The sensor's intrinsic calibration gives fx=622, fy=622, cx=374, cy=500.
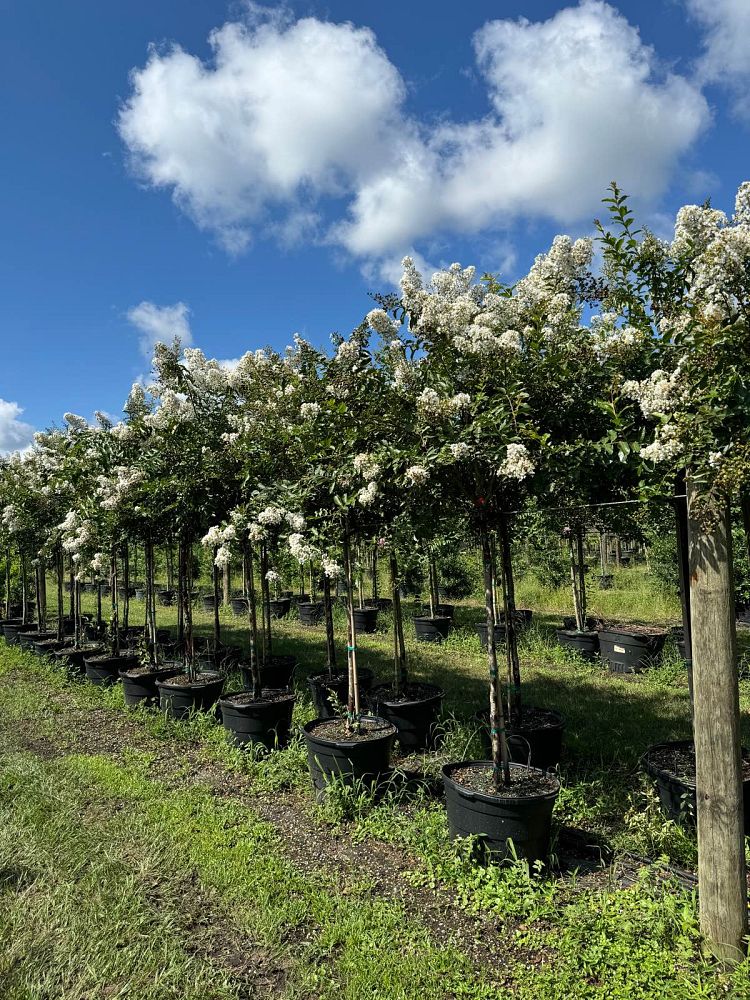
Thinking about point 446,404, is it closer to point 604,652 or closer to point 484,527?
point 484,527

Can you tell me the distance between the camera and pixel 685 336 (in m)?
3.06

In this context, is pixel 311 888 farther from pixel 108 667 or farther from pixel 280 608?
pixel 280 608

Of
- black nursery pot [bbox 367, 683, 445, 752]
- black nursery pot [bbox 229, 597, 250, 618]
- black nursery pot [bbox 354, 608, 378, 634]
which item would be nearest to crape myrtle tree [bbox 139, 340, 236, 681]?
black nursery pot [bbox 367, 683, 445, 752]

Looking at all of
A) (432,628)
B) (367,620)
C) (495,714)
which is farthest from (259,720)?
(367,620)

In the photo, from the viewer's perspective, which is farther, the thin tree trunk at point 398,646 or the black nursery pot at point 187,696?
the black nursery pot at point 187,696

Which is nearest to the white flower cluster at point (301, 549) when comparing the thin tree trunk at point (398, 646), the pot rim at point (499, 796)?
the thin tree trunk at point (398, 646)

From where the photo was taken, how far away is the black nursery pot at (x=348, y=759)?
4.25m

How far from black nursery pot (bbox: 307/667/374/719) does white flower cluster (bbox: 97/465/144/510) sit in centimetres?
263

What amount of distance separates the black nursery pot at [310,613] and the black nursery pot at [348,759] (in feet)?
29.8

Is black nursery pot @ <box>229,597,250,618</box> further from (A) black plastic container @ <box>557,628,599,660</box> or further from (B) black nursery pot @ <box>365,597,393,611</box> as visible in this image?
(A) black plastic container @ <box>557,628,599,660</box>

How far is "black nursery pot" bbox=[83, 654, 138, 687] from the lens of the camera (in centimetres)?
780

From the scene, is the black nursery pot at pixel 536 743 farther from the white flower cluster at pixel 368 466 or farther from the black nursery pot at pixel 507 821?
the white flower cluster at pixel 368 466

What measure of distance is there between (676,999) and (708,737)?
3.19 ft

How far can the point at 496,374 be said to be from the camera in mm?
3424
